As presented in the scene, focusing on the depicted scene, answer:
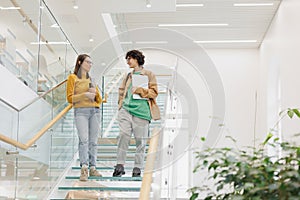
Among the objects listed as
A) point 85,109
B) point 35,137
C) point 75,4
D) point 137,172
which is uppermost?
point 75,4

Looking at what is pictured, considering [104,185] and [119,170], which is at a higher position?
[119,170]

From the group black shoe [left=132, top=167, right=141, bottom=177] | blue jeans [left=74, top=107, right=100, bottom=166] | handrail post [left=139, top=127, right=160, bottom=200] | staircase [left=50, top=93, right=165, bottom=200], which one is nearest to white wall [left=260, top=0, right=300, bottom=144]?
staircase [left=50, top=93, right=165, bottom=200]

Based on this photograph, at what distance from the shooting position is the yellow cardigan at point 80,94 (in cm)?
568

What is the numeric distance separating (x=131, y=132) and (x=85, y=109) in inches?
23.1

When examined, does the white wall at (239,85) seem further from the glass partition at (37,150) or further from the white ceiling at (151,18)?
the glass partition at (37,150)

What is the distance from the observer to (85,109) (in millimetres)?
5734

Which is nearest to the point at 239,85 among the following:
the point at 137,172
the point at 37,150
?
the point at 137,172

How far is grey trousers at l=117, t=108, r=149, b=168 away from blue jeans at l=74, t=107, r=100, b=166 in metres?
0.38

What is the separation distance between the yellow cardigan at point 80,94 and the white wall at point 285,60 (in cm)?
326

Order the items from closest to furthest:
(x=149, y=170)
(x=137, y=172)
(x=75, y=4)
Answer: (x=149, y=170) → (x=137, y=172) → (x=75, y=4)

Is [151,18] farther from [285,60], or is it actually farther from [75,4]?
[285,60]

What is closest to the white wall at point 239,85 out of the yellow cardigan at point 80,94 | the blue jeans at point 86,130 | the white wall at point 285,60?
the white wall at point 285,60

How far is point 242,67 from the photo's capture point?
43.9ft

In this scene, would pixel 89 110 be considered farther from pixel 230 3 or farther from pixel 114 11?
pixel 230 3
